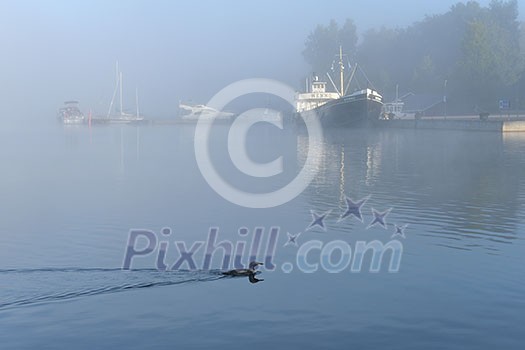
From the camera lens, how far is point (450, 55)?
13975cm

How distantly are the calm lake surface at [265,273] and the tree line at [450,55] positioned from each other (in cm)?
8025

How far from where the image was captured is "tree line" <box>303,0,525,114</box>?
112 m

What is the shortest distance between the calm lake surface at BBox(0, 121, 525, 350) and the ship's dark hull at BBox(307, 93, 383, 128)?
56.7 meters

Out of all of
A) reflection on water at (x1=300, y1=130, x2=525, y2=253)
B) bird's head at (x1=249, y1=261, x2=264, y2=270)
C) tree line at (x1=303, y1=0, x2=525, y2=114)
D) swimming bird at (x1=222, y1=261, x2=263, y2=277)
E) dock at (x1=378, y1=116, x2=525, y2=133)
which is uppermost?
tree line at (x1=303, y1=0, x2=525, y2=114)

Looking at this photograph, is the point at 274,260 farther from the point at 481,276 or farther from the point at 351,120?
the point at 351,120

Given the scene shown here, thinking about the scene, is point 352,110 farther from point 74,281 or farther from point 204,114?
point 204,114

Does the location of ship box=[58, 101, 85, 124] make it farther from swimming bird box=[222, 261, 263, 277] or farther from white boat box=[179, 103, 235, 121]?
swimming bird box=[222, 261, 263, 277]

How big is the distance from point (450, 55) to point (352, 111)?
54.5 metres

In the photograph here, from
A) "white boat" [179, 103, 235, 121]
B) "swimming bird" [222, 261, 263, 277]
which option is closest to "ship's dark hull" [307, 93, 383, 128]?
"white boat" [179, 103, 235, 121]

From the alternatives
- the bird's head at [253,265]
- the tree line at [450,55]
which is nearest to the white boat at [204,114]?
the tree line at [450,55]

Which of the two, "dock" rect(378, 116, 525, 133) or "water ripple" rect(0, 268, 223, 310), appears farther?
"dock" rect(378, 116, 525, 133)

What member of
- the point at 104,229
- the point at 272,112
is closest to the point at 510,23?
the point at 272,112

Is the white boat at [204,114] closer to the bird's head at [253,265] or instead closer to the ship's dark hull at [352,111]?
the ship's dark hull at [352,111]

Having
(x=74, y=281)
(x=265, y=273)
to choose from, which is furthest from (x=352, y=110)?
(x=74, y=281)
